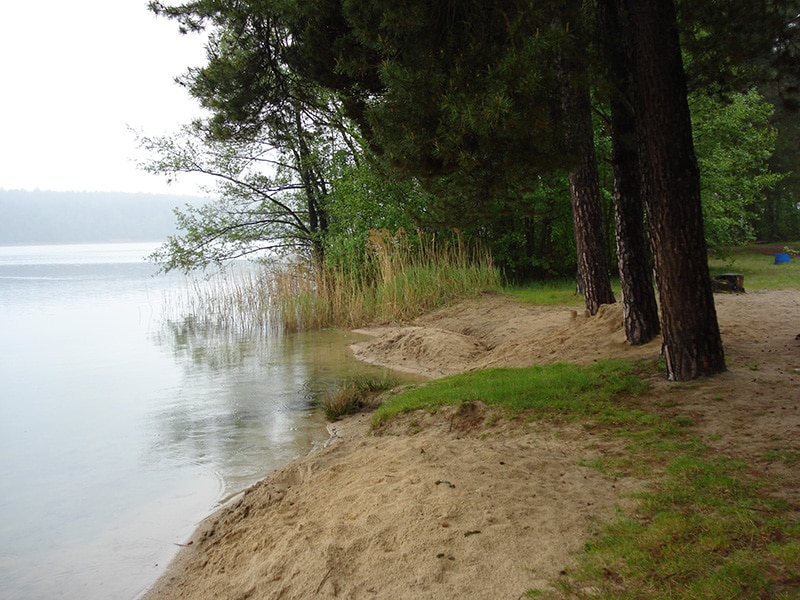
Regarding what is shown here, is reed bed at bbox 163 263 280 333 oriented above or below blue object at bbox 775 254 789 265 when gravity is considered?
above

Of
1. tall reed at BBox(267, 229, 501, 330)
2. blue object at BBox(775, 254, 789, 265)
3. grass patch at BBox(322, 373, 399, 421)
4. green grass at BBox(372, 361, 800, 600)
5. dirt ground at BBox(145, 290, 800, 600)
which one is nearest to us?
green grass at BBox(372, 361, 800, 600)

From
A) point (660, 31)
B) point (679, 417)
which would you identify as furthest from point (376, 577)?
point (660, 31)

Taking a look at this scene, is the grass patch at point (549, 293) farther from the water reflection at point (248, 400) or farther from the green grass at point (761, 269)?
the water reflection at point (248, 400)

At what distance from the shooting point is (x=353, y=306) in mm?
15781

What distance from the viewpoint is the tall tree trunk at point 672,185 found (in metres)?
5.72

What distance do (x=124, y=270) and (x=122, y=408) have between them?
35517 millimetres

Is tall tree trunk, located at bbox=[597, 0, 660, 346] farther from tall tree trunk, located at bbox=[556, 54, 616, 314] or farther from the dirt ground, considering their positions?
tall tree trunk, located at bbox=[556, 54, 616, 314]

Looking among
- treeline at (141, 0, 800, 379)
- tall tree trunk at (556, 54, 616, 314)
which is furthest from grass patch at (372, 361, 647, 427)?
tall tree trunk at (556, 54, 616, 314)

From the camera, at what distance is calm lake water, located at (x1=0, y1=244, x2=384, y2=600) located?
5070 mm

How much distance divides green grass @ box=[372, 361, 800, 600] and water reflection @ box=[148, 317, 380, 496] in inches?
116

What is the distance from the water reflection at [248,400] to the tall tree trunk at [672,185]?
3.71m

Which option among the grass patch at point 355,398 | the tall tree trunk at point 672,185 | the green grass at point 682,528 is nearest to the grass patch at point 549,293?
the grass patch at point 355,398

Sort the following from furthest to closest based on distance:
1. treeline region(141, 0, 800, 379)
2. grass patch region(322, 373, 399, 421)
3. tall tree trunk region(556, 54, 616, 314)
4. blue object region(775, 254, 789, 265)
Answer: blue object region(775, 254, 789, 265)
tall tree trunk region(556, 54, 616, 314)
grass patch region(322, 373, 399, 421)
treeline region(141, 0, 800, 379)

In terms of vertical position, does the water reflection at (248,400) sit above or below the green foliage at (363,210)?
below
